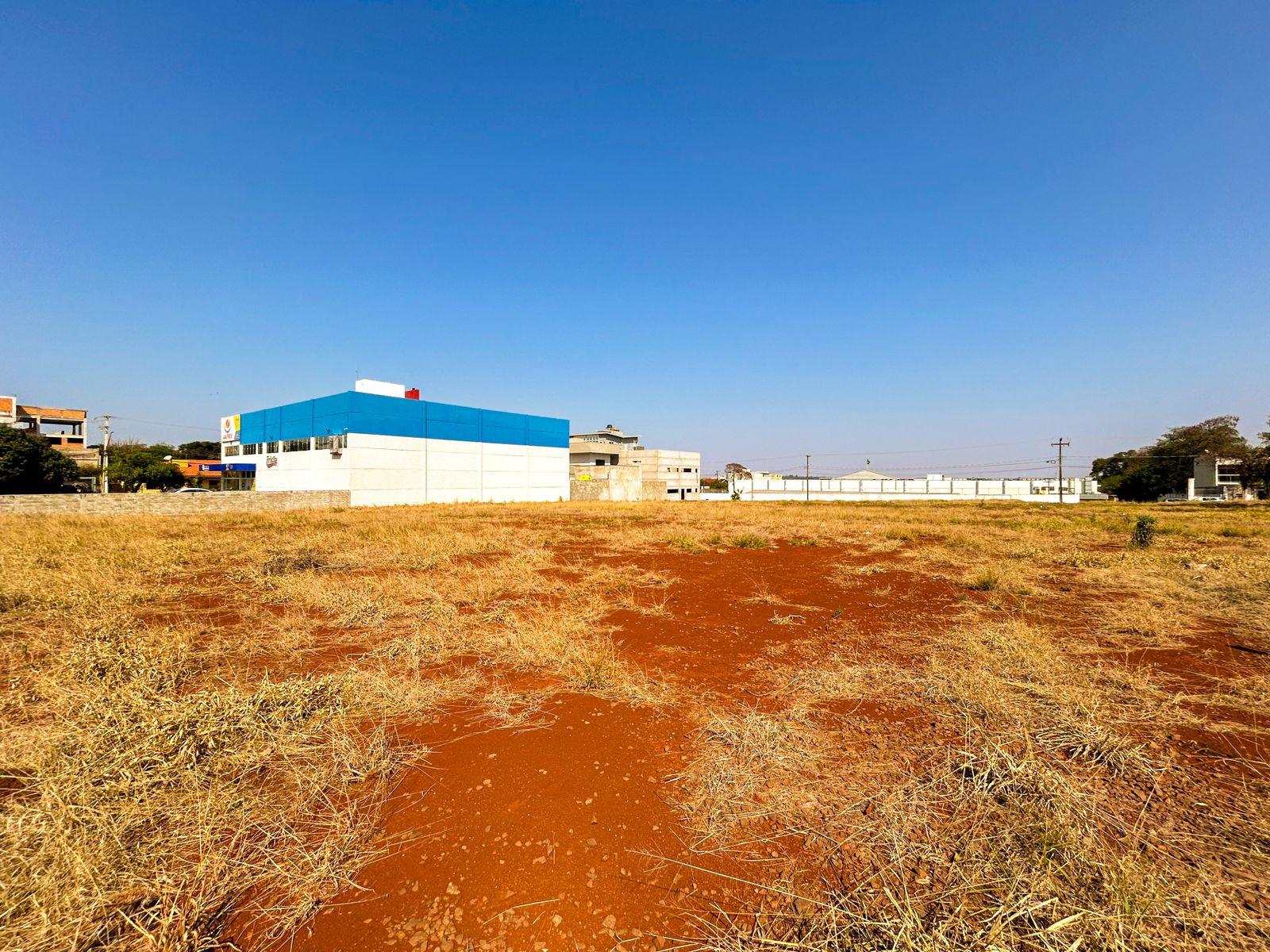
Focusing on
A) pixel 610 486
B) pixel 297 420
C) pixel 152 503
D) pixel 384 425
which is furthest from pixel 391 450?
pixel 610 486

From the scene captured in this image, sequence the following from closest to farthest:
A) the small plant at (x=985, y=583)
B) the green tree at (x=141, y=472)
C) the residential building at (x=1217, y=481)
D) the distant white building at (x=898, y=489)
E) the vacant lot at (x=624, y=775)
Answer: the vacant lot at (x=624, y=775) < the small plant at (x=985, y=583) < the green tree at (x=141, y=472) < the residential building at (x=1217, y=481) < the distant white building at (x=898, y=489)

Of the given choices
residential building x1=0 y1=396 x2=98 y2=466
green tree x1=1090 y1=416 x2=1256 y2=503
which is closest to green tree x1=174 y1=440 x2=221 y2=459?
residential building x1=0 y1=396 x2=98 y2=466

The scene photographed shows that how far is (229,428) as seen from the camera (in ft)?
161

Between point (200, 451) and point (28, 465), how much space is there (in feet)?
185

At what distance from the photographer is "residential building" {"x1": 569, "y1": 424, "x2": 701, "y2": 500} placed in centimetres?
6291

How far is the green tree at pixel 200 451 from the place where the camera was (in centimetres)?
8512

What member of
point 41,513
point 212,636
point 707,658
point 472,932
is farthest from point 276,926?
point 41,513

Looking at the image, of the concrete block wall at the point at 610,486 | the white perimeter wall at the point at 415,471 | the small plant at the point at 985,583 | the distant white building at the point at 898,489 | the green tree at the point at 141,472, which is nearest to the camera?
the small plant at the point at 985,583

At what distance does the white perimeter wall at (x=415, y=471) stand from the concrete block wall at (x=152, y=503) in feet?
13.5

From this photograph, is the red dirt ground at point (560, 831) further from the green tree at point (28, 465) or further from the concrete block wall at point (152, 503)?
the green tree at point (28, 465)

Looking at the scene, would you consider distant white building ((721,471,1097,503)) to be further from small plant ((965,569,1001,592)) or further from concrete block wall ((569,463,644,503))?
small plant ((965,569,1001,592))

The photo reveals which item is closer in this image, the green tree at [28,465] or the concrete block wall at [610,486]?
the green tree at [28,465]

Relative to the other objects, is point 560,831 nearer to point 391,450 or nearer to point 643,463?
point 391,450

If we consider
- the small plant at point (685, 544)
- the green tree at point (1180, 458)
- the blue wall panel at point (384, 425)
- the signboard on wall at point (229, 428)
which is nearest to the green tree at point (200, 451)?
the signboard on wall at point (229, 428)
